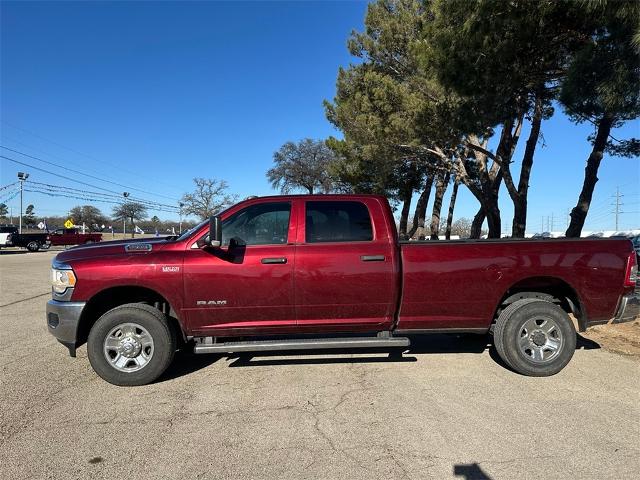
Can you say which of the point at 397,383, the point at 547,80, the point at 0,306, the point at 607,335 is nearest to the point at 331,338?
the point at 397,383

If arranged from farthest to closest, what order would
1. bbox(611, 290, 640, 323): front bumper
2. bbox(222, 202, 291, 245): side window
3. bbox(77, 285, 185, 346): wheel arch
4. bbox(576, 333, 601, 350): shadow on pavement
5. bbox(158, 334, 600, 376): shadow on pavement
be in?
bbox(576, 333, 601, 350): shadow on pavement
bbox(158, 334, 600, 376): shadow on pavement
bbox(611, 290, 640, 323): front bumper
bbox(222, 202, 291, 245): side window
bbox(77, 285, 185, 346): wheel arch

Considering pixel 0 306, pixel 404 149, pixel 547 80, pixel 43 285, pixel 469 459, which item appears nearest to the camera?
pixel 469 459

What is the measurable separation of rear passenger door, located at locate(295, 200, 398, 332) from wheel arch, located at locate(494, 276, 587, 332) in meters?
1.40

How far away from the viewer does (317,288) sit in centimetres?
484

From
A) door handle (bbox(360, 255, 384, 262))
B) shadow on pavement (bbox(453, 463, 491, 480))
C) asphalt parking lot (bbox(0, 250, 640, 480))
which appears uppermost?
door handle (bbox(360, 255, 384, 262))

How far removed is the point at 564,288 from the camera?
5.33 m

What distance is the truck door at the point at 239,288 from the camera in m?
4.76

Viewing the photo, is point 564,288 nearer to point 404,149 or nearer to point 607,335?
point 607,335

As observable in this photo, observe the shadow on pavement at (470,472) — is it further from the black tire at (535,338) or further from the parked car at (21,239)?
the parked car at (21,239)

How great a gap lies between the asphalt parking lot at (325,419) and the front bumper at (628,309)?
2.08 feet

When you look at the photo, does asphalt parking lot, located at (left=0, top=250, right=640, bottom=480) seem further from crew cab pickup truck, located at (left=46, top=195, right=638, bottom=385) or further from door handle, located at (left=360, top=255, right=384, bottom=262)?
door handle, located at (left=360, top=255, right=384, bottom=262)

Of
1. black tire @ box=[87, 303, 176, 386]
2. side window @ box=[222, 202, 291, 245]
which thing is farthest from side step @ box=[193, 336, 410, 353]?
side window @ box=[222, 202, 291, 245]

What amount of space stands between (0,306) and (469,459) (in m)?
9.87

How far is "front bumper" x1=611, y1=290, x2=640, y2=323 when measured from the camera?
5.16 meters
